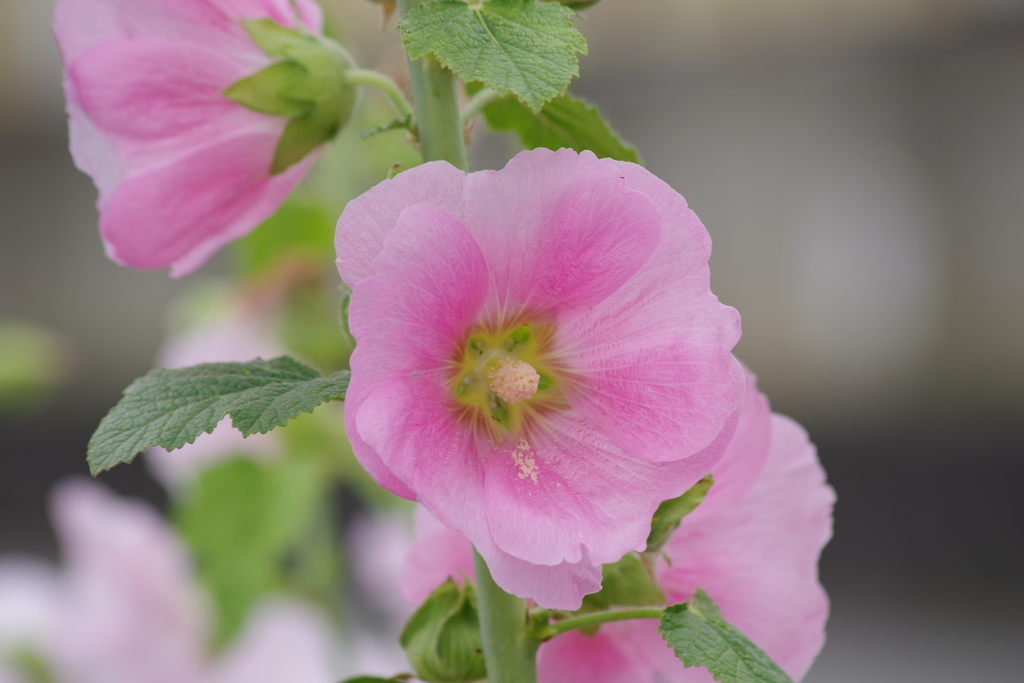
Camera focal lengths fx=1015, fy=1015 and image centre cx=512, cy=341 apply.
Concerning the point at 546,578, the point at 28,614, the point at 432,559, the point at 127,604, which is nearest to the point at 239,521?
the point at 127,604

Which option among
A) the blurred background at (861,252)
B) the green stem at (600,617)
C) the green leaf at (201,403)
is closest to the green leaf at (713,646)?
the green stem at (600,617)

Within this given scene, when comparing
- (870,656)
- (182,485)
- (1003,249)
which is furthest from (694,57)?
(182,485)

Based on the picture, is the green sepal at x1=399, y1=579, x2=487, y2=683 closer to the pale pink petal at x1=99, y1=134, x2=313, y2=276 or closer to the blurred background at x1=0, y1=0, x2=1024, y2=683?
the pale pink petal at x1=99, y1=134, x2=313, y2=276

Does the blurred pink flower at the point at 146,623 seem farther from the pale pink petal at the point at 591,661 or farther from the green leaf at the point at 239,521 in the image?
the pale pink petal at the point at 591,661

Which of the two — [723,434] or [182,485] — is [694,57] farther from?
[723,434]

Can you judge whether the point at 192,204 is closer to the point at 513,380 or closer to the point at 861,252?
the point at 513,380
